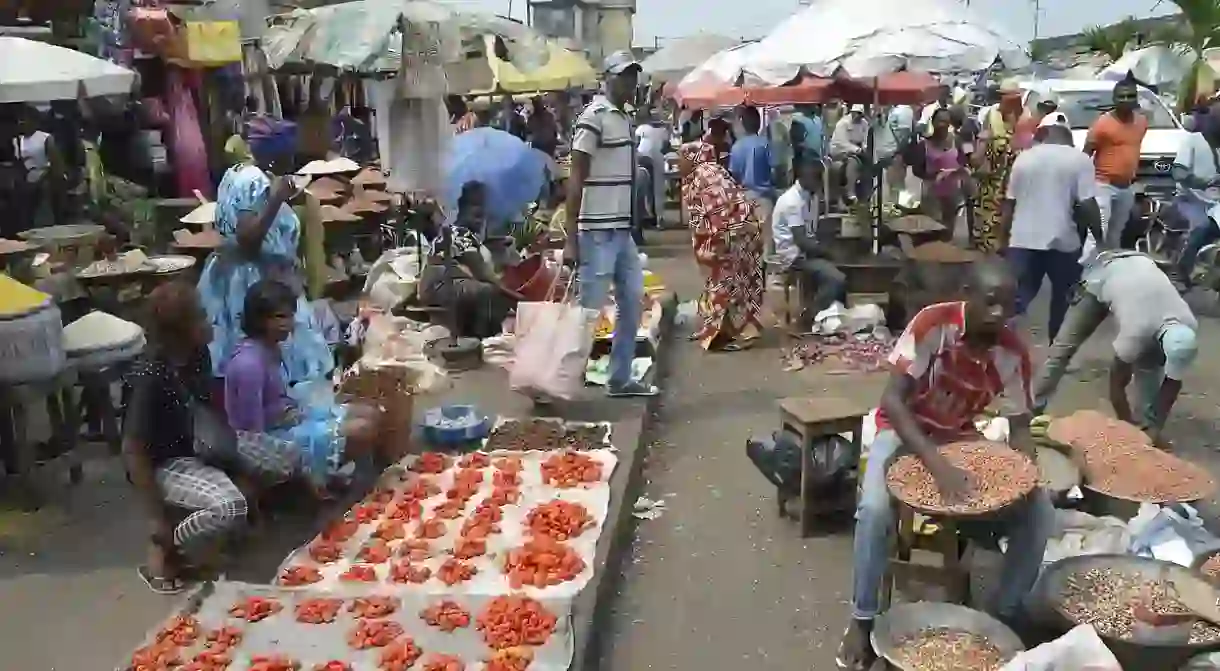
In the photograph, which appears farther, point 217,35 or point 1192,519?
point 217,35

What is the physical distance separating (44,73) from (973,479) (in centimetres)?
546

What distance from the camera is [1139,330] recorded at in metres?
5.77

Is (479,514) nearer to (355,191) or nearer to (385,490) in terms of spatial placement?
(385,490)

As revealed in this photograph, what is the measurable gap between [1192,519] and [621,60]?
147 inches

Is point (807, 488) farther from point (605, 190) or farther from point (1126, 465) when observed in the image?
point (605, 190)

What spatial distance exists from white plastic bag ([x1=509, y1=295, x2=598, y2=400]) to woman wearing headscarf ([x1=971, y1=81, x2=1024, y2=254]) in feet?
16.1

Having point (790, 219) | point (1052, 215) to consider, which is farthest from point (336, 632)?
point (790, 219)

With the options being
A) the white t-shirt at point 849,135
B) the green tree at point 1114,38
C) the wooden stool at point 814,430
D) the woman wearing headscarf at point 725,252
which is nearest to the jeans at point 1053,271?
the woman wearing headscarf at point 725,252

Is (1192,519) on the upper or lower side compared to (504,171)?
lower

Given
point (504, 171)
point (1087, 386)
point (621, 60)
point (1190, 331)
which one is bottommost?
point (1087, 386)

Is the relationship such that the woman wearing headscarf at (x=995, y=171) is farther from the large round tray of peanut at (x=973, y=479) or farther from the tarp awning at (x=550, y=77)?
the large round tray of peanut at (x=973, y=479)

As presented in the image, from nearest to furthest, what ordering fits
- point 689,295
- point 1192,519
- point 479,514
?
point 1192,519 < point 479,514 < point 689,295

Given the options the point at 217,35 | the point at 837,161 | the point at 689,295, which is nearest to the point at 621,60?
the point at 689,295

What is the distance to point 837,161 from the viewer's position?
585 inches
